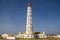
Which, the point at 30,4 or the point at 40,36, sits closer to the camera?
the point at 30,4

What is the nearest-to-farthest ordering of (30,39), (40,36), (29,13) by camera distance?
(30,39)
(29,13)
(40,36)

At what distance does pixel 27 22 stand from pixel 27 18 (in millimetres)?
1238

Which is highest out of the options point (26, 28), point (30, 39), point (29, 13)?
point (29, 13)

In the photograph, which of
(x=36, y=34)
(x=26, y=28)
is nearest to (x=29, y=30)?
(x=26, y=28)

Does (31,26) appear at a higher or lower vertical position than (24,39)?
higher

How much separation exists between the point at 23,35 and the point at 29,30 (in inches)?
137

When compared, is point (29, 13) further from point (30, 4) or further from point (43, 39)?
point (43, 39)

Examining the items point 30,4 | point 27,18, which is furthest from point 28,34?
point 30,4

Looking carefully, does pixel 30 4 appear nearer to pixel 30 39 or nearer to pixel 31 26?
pixel 31 26

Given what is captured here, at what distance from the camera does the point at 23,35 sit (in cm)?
5603

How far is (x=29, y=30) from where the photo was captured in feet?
176

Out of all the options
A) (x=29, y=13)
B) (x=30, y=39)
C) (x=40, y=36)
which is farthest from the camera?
(x=40, y=36)

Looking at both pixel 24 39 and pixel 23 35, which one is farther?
pixel 23 35

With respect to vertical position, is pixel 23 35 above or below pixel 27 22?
below
